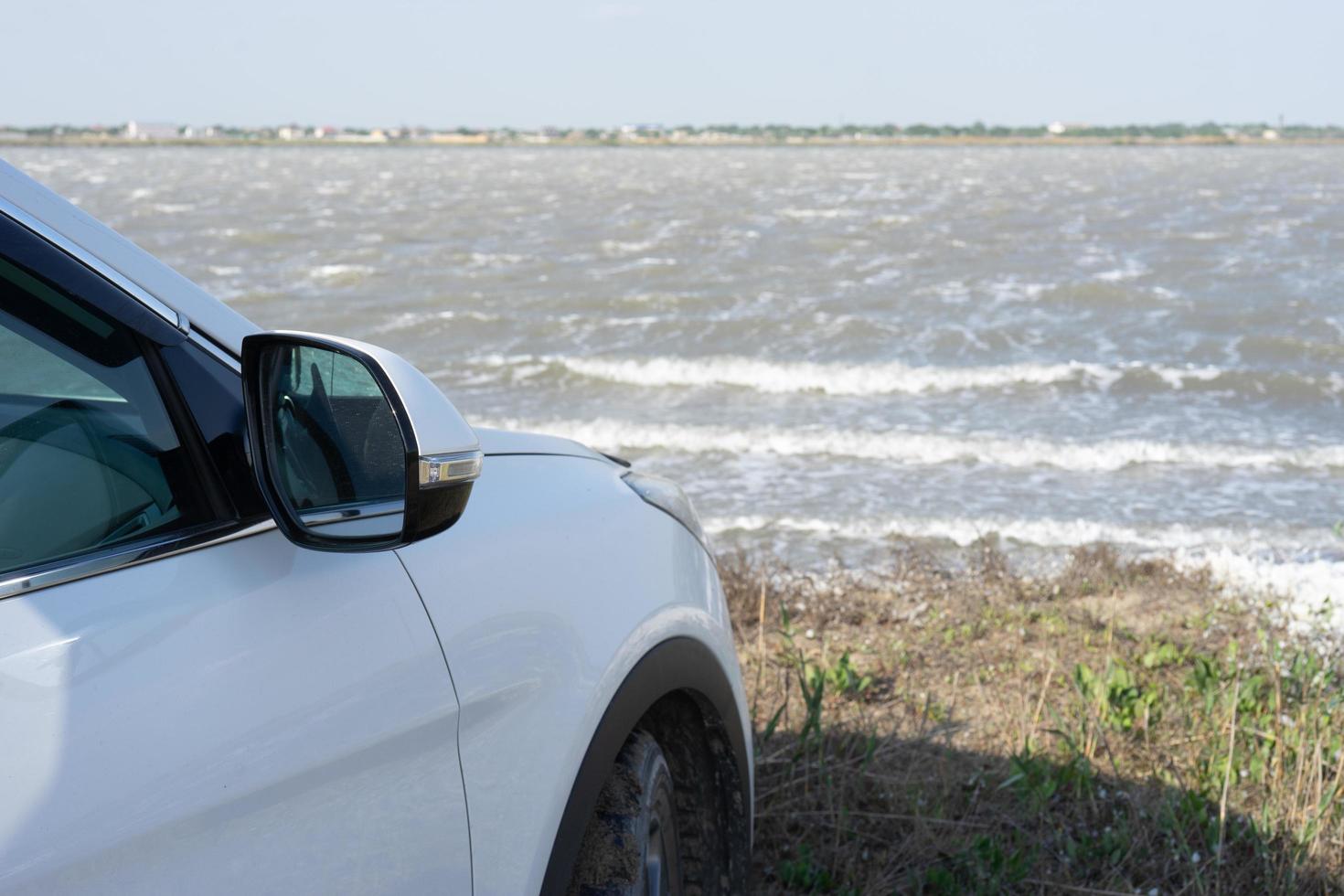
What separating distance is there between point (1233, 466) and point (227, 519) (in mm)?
9805

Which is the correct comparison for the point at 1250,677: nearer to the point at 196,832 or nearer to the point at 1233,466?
the point at 196,832

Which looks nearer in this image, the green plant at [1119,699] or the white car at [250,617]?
the white car at [250,617]

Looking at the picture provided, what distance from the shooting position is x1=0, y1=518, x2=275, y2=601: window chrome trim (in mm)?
1197

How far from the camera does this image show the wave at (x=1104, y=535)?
22.7 feet

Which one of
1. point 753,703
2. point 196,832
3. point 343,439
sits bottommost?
point 753,703

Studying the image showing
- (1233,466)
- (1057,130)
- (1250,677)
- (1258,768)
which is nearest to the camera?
(1258,768)

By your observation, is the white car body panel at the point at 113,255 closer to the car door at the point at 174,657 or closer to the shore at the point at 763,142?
the car door at the point at 174,657

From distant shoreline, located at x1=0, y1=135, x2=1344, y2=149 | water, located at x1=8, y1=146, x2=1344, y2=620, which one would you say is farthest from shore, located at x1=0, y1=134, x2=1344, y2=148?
water, located at x1=8, y1=146, x2=1344, y2=620

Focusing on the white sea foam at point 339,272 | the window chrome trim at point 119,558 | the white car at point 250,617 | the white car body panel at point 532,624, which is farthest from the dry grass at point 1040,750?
the white sea foam at point 339,272

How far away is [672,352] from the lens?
14547 millimetres

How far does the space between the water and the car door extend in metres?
5.58

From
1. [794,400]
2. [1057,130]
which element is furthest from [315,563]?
[1057,130]

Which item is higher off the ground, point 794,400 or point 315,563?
point 315,563

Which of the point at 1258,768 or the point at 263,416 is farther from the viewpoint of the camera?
the point at 1258,768
